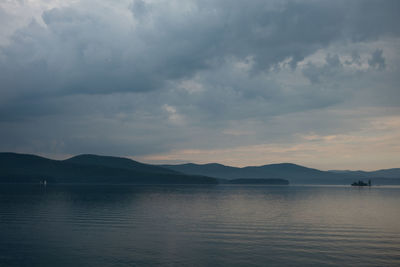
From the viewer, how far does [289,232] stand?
49.4 metres

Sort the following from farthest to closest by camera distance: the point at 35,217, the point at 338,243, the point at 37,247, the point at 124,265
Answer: the point at 35,217
the point at 338,243
the point at 37,247
the point at 124,265

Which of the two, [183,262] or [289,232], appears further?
[289,232]

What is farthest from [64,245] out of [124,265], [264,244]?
[264,244]

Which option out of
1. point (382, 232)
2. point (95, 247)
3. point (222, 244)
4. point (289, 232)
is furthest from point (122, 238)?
point (382, 232)

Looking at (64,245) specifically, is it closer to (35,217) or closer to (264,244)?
(264,244)

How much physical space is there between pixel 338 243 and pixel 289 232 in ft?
27.3

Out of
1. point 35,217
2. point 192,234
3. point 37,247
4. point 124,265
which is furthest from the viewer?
point 35,217

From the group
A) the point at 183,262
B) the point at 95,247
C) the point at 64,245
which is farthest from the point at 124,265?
the point at 64,245

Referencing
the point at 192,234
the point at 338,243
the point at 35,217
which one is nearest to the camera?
the point at 338,243

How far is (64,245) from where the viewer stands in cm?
3962

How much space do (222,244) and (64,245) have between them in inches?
701

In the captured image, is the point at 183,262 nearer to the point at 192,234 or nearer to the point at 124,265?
the point at 124,265

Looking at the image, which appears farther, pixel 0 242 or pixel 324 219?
pixel 324 219

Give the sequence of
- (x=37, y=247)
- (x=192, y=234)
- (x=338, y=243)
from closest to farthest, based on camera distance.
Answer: (x=37, y=247) < (x=338, y=243) < (x=192, y=234)
